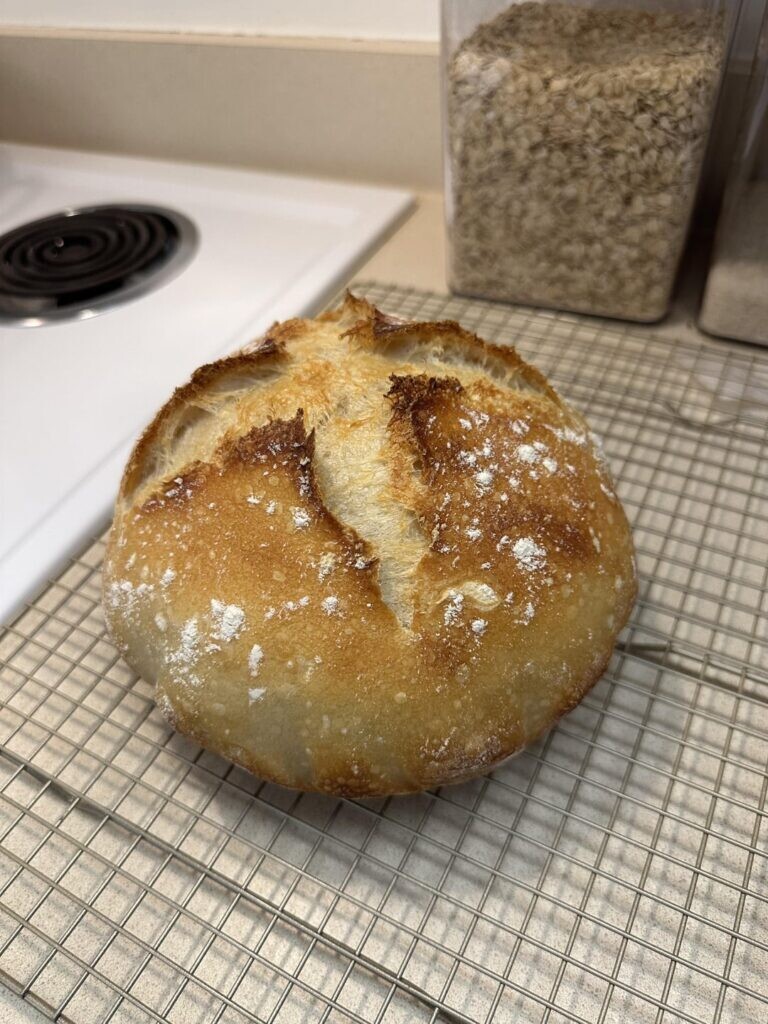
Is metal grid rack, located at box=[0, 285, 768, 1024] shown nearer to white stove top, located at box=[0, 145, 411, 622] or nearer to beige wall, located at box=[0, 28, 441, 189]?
white stove top, located at box=[0, 145, 411, 622]

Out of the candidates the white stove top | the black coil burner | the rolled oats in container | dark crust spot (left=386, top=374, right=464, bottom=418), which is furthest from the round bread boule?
the black coil burner

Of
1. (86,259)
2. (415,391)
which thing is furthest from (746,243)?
(86,259)

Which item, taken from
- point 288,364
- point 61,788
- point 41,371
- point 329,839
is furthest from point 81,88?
point 329,839

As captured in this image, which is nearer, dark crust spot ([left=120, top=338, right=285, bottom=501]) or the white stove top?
dark crust spot ([left=120, top=338, right=285, bottom=501])

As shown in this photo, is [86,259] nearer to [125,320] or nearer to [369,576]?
[125,320]

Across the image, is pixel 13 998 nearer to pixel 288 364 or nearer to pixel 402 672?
pixel 402 672
